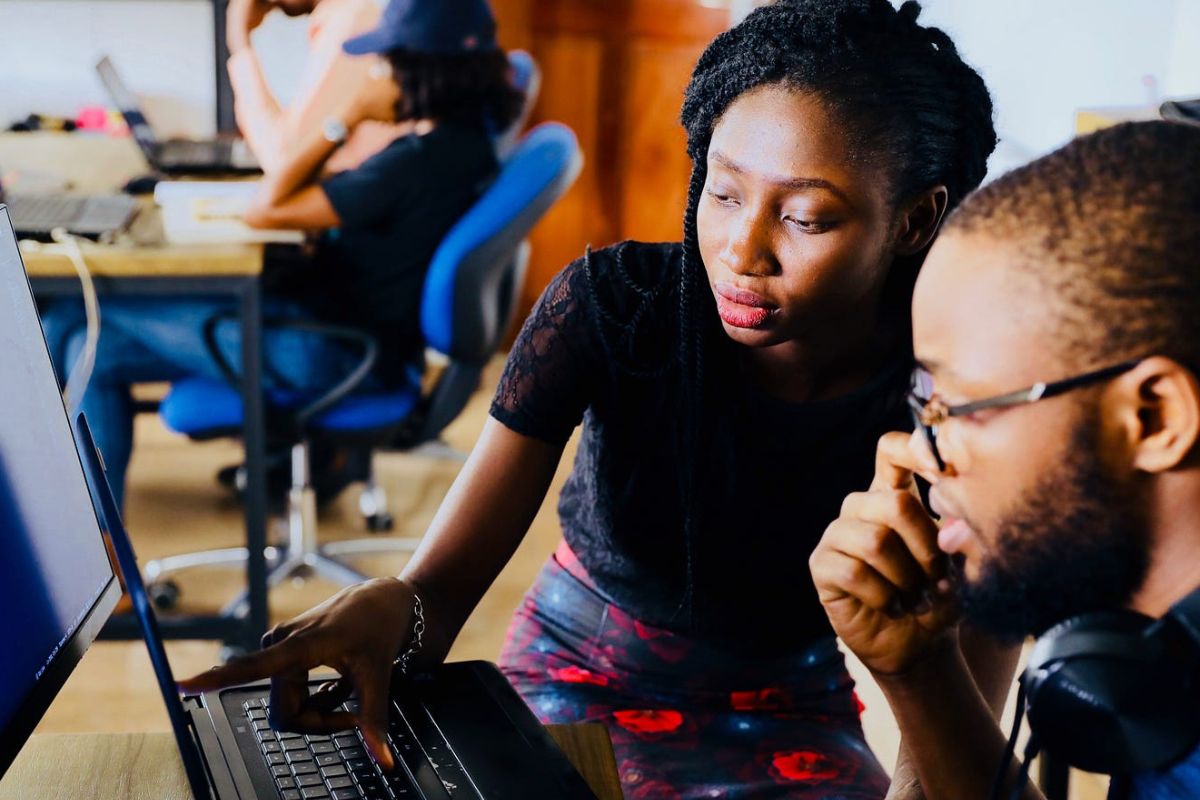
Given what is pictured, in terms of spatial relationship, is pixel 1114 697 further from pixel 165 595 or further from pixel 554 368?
pixel 165 595

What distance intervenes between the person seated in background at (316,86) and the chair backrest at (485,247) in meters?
0.27

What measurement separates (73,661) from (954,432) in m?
0.55

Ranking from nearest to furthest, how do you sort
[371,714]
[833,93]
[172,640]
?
[371,714] < [833,93] < [172,640]

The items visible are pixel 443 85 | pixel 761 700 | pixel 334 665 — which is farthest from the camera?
pixel 443 85

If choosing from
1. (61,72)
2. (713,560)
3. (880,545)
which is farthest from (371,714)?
(61,72)

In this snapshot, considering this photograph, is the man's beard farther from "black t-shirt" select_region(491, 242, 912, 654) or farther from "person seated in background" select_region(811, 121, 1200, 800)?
"black t-shirt" select_region(491, 242, 912, 654)

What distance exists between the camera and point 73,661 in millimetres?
782

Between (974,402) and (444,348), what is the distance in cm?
167

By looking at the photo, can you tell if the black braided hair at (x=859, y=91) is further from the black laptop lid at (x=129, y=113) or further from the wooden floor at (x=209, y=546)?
the black laptop lid at (x=129, y=113)

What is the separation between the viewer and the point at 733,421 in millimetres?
1185

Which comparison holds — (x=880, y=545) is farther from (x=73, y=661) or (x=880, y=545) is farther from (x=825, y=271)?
(x=73, y=661)

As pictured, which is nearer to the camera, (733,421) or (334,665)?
(334,665)

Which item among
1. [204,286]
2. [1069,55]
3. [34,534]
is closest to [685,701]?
[34,534]

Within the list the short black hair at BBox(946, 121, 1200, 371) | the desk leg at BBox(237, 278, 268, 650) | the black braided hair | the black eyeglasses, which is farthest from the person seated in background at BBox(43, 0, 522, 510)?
the short black hair at BBox(946, 121, 1200, 371)
